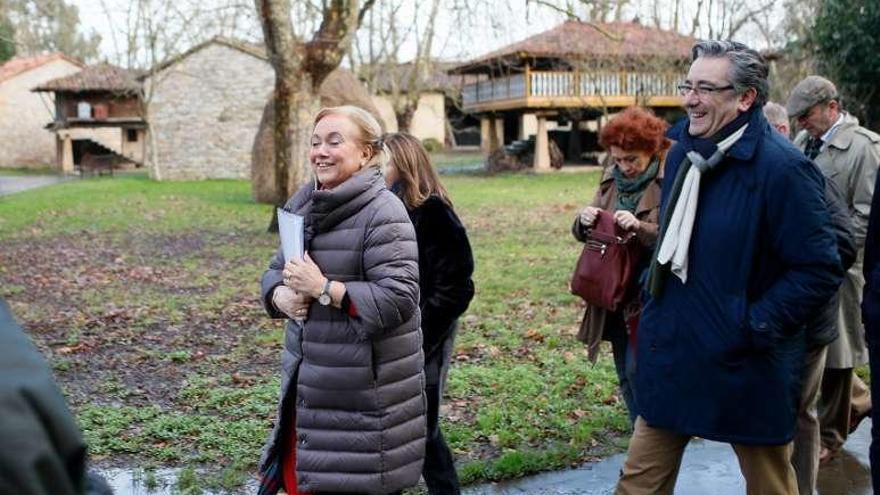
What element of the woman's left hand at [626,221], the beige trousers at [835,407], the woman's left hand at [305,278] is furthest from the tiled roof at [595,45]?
the woman's left hand at [305,278]

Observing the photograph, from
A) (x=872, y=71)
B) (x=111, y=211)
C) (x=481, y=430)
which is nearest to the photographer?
(x=481, y=430)

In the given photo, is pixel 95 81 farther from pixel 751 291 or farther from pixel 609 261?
pixel 751 291

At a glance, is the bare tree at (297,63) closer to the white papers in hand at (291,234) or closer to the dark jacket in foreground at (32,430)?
the white papers in hand at (291,234)

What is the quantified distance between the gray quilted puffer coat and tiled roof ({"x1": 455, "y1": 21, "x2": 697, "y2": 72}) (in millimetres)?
27117

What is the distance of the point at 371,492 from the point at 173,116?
3826 cm

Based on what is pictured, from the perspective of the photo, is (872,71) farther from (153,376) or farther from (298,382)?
(298,382)

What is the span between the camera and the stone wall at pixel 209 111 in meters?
38.7

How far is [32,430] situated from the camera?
133cm

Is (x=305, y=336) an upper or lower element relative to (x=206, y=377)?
upper

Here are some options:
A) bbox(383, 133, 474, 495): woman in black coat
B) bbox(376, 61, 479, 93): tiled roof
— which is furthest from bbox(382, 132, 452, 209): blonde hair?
bbox(376, 61, 479, 93): tiled roof

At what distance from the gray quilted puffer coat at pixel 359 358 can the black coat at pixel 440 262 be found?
62cm

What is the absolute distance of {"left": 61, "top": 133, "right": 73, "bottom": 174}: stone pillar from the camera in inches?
1986

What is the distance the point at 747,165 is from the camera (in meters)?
3.54

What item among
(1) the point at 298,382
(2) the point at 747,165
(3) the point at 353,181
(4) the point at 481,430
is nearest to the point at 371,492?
(1) the point at 298,382
